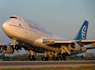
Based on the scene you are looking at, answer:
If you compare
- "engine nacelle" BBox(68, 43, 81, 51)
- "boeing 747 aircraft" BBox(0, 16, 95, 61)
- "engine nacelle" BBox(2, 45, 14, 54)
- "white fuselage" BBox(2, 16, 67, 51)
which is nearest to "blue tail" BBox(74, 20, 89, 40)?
"boeing 747 aircraft" BBox(0, 16, 95, 61)

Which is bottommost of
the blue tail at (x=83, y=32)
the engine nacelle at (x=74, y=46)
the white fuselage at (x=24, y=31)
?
the engine nacelle at (x=74, y=46)

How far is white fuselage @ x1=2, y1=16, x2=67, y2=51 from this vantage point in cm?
2362

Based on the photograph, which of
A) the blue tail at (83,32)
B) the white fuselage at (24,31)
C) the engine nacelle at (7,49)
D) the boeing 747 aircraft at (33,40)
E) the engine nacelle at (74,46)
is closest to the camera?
the white fuselage at (24,31)

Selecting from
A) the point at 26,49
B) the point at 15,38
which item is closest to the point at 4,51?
the point at 26,49

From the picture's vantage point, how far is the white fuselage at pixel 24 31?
23.6 metres

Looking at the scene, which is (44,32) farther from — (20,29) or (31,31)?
(20,29)

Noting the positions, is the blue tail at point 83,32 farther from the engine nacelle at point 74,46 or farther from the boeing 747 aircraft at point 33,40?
the engine nacelle at point 74,46

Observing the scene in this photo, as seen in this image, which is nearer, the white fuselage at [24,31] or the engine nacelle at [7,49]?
the white fuselage at [24,31]

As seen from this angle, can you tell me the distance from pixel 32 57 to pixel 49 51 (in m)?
4.01

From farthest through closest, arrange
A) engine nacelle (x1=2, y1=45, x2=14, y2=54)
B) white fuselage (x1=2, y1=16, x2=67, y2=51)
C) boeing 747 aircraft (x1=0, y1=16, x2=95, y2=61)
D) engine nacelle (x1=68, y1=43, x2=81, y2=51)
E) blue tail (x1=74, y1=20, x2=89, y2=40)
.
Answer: blue tail (x1=74, y1=20, x2=89, y2=40)
engine nacelle (x1=2, y1=45, x2=14, y2=54)
engine nacelle (x1=68, y1=43, x2=81, y2=51)
boeing 747 aircraft (x1=0, y1=16, x2=95, y2=61)
white fuselage (x1=2, y1=16, x2=67, y2=51)

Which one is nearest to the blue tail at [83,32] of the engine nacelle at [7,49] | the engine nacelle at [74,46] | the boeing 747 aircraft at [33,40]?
the boeing 747 aircraft at [33,40]

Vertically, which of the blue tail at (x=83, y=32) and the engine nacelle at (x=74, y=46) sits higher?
the blue tail at (x=83, y=32)

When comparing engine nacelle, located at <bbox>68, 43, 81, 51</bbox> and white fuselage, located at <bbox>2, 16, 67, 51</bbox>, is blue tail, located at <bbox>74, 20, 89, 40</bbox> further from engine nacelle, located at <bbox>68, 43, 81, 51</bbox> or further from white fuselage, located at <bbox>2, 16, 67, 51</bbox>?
engine nacelle, located at <bbox>68, 43, 81, 51</bbox>

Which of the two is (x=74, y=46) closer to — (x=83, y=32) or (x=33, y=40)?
(x=33, y=40)
